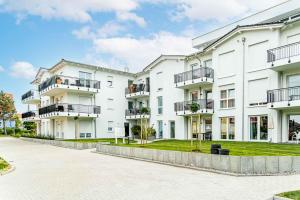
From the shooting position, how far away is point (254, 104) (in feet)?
73.3

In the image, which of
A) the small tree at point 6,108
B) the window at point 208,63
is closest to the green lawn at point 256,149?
the window at point 208,63

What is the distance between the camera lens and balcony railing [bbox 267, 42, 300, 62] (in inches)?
750

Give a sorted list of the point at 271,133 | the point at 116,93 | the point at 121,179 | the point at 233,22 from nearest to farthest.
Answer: the point at 121,179, the point at 271,133, the point at 233,22, the point at 116,93

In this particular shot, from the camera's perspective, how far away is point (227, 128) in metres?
24.5

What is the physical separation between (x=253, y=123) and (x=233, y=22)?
1591 cm

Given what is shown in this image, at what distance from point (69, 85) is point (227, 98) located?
18054 mm

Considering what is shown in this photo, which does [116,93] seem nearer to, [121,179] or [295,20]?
[295,20]

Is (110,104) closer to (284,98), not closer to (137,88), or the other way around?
(137,88)

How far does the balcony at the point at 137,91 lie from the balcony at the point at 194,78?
6.77 meters

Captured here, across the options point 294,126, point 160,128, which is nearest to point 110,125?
point 160,128

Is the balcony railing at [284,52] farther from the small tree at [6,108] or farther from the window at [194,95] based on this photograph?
the small tree at [6,108]

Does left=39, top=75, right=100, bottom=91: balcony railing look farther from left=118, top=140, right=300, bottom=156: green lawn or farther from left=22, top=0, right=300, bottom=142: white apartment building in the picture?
left=118, top=140, right=300, bottom=156: green lawn

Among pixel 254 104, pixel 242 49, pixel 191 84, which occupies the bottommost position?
pixel 254 104

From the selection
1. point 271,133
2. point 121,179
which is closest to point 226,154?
point 121,179
